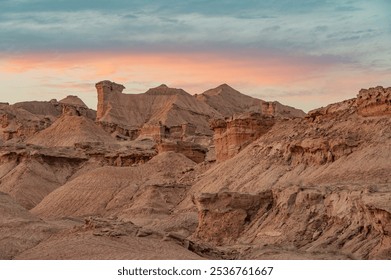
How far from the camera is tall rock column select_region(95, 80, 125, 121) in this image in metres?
123

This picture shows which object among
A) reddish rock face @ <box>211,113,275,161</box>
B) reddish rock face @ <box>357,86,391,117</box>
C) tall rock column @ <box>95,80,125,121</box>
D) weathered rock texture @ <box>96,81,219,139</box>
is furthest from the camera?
tall rock column @ <box>95,80,125,121</box>

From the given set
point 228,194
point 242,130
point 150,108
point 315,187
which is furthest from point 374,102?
point 150,108

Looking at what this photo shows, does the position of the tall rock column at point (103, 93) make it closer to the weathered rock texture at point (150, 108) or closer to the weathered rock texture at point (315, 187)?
the weathered rock texture at point (150, 108)

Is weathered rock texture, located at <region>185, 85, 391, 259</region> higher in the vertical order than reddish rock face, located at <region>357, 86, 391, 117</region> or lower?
lower

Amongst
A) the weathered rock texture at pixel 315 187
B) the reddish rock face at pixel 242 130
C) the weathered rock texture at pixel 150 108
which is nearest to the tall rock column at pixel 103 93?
the weathered rock texture at pixel 150 108

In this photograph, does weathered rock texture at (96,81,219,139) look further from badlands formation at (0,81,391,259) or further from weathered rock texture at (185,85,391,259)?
weathered rock texture at (185,85,391,259)

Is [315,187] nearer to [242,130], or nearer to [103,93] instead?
[242,130]

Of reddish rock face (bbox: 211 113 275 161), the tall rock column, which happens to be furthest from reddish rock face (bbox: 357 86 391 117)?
the tall rock column

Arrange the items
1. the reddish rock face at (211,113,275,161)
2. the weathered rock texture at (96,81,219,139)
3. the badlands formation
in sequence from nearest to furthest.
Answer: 1. the badlands formation
2. the reddish rock face at (211,113,275,161)
3. the weathered rock texture at (96,81,219,139)

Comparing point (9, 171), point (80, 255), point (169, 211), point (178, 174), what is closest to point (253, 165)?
point (169, 211)

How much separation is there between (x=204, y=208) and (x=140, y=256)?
32.6 ft

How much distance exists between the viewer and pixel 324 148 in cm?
3609

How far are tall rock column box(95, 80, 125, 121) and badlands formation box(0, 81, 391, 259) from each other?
53.9m

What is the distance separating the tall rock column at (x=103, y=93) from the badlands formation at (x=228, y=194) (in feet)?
177
